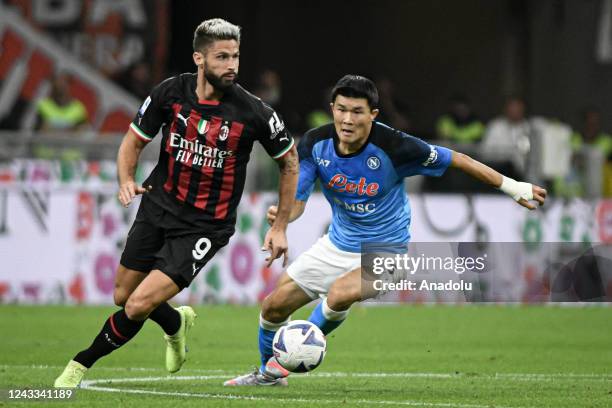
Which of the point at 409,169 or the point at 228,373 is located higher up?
the point at 409,169

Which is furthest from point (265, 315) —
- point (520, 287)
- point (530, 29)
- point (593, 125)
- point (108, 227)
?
point (530, 29)

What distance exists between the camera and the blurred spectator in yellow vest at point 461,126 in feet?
64.8

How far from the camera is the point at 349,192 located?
30.6 ft

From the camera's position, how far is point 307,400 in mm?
8227

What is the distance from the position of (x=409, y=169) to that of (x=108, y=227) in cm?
735

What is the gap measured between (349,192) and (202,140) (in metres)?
1.19

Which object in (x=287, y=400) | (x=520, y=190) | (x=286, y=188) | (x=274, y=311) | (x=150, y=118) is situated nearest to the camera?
(x=287, y=400)

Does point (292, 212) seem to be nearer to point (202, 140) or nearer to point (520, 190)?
point (202, 140)

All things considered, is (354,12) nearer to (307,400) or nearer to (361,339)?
(361,339)

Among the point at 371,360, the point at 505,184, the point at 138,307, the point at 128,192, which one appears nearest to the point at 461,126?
the point at 371,360

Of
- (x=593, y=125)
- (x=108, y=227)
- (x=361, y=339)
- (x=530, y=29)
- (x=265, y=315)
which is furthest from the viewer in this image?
(x=530, y=29)

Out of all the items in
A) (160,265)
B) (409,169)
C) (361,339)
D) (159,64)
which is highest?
(159,64)

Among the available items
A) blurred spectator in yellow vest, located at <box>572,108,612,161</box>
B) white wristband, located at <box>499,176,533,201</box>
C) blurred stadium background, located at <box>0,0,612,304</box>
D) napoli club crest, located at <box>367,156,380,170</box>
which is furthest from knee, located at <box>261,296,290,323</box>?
blurred spectator in yellow vest, located at <box>572,108,612,161</box>

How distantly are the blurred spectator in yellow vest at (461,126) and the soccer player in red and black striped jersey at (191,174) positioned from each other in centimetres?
1111
